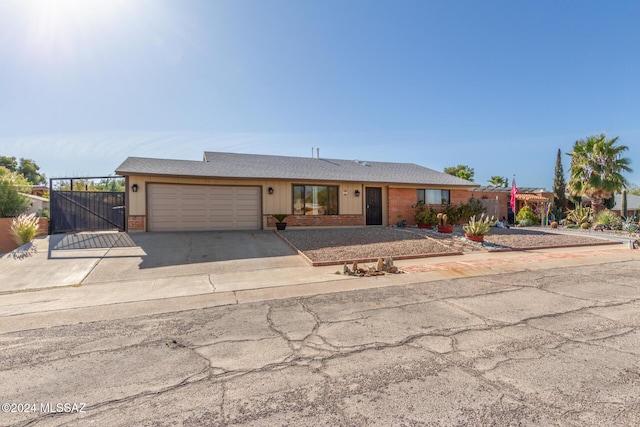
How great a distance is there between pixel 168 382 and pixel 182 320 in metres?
1.80

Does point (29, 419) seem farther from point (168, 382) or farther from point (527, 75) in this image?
point (527, 75)

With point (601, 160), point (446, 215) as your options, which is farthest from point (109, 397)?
point (601, 160)

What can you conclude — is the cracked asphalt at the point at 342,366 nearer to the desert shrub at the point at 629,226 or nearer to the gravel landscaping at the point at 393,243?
the gravel landscaping at the point at 393,243

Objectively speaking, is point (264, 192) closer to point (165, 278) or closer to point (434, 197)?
point (165, 278)

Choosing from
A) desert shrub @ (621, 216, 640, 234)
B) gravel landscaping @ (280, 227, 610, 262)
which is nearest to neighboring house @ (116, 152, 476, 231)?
gravel landscaping @ (280, 227, 610, 262)

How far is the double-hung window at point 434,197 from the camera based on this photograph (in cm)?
1677

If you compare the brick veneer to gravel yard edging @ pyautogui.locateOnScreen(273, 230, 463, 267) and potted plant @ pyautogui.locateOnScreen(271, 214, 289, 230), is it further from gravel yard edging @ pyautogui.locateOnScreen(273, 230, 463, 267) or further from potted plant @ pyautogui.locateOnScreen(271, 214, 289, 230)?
gravel yard edging @ pyautogui.locateOnScreen(273, 230, 463, 267)

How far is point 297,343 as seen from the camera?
142 inches

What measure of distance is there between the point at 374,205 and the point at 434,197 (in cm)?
377

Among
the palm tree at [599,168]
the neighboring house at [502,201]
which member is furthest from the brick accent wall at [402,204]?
the palm tree at [599,168]

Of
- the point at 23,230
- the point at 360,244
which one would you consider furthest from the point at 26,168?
the point at 360,244

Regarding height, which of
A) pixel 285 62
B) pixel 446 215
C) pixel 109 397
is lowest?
pixel 109 397

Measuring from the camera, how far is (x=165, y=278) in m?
7.12

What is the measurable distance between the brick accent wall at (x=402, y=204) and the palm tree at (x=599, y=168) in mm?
12723
